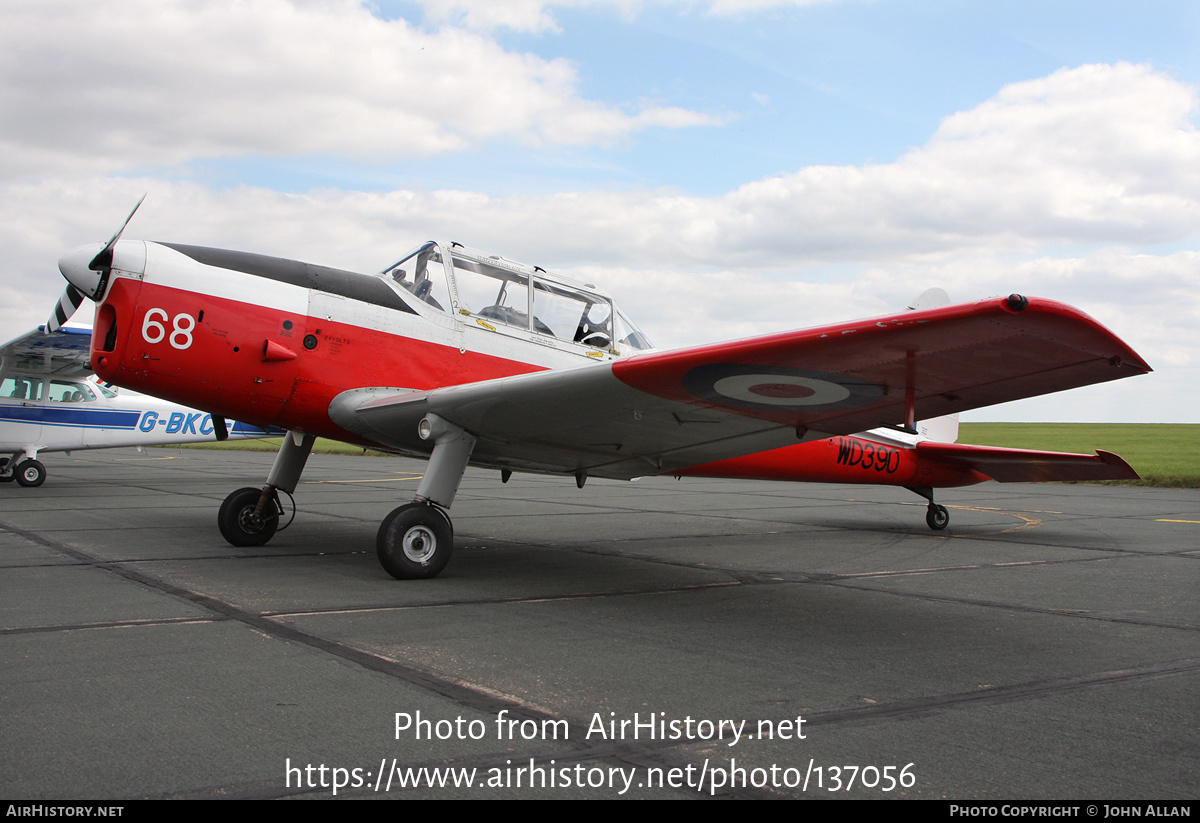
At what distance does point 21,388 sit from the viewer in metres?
16.8

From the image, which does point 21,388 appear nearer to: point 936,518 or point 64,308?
point 64,308

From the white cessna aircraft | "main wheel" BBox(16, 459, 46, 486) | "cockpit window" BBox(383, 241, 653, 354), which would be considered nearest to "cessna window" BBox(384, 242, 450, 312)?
"cockpit window" BBox(383, 241, 653, 354)

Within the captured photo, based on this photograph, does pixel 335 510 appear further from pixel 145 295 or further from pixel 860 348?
pixel 860 348

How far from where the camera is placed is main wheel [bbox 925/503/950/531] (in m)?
10.1

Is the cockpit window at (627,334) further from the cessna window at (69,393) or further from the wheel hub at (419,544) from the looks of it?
the cessna window at (69,393)

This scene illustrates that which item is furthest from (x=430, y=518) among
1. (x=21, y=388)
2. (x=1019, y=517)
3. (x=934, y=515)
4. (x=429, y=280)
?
(x=21, y=388)

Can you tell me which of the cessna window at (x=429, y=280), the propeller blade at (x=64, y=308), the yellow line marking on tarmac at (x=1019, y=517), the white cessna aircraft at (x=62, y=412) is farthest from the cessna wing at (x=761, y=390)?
the white cessna aircraft at (x=62, y=412)

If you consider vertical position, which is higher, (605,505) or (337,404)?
(337,404)

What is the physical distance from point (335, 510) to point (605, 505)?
4.12m

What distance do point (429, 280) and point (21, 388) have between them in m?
14.2

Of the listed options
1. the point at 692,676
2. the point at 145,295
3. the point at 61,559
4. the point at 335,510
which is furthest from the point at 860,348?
the point at 335,510

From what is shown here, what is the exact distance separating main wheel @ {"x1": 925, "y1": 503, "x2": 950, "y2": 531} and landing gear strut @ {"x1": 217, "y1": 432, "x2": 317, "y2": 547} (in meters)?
7.13

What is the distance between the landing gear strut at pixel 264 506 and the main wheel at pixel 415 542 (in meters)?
2.15

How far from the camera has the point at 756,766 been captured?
2553 millimetres
